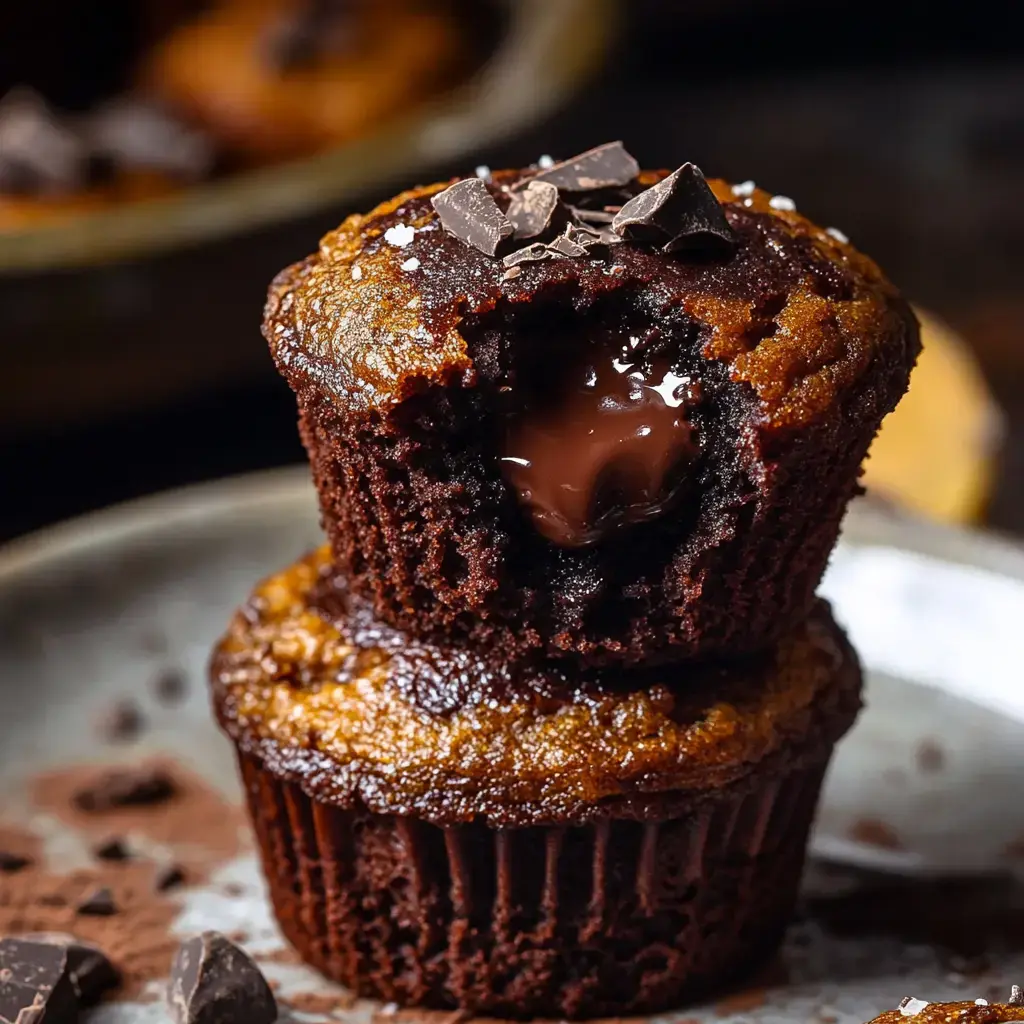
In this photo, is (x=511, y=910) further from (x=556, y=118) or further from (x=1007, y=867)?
(x=556, y=118)

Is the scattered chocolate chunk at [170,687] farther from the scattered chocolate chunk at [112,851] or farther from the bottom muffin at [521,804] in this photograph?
the bottom muffin at [521,804]

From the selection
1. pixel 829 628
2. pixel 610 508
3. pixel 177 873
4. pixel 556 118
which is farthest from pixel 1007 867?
pixel 556 118

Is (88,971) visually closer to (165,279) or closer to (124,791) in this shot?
(124,791)

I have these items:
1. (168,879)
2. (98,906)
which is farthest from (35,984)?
(168,879)

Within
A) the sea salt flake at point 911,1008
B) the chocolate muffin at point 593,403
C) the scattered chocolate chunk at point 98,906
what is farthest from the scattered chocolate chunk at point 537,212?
the scattered chocolate chunk at point 98,906

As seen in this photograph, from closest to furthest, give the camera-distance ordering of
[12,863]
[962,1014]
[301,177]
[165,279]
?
1. [962,1014]
2. [12,863]
3. [165,279]
4. [301,177]

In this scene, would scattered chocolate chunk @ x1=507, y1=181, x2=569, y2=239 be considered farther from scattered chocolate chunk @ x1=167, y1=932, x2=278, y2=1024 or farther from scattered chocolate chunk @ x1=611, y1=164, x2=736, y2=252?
scattered chocolate chunk @ x1=167, y1=932, x2=278, y2=1024
